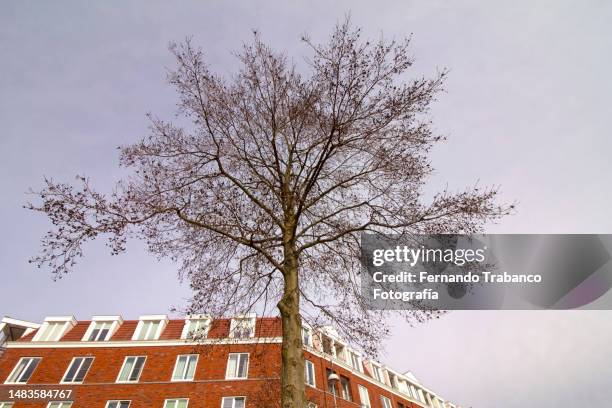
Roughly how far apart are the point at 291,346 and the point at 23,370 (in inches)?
1341

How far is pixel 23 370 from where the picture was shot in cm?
3228

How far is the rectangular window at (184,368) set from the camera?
1240 inches

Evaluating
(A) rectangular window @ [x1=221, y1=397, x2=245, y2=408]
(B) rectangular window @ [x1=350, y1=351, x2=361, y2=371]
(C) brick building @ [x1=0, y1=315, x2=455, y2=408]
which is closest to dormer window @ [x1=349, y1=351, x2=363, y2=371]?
(B) rectangular window @ [x1=350, y1=351, x2=361, y2=371]

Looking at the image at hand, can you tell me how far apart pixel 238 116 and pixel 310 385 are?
26.9 m

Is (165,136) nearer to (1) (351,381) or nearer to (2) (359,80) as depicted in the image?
(2) (359,80)

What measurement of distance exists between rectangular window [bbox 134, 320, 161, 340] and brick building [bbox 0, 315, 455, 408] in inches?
3.2

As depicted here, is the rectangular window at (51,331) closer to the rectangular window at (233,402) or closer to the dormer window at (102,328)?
the dormer window at (102,328)

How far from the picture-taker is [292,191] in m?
12.0

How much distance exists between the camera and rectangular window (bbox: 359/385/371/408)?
36963 mm

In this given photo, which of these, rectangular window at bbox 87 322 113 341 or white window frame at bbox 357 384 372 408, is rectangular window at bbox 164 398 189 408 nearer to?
rectangular window at bbox 87 322 113 341

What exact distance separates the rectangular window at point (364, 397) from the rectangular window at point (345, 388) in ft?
5.24

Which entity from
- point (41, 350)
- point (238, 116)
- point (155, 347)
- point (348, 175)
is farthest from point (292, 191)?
point (41, 350)

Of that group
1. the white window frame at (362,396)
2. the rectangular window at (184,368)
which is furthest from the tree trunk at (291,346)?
the white window frame at (362,396)

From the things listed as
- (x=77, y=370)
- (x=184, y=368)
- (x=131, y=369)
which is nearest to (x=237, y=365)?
(x=184, y=368)
